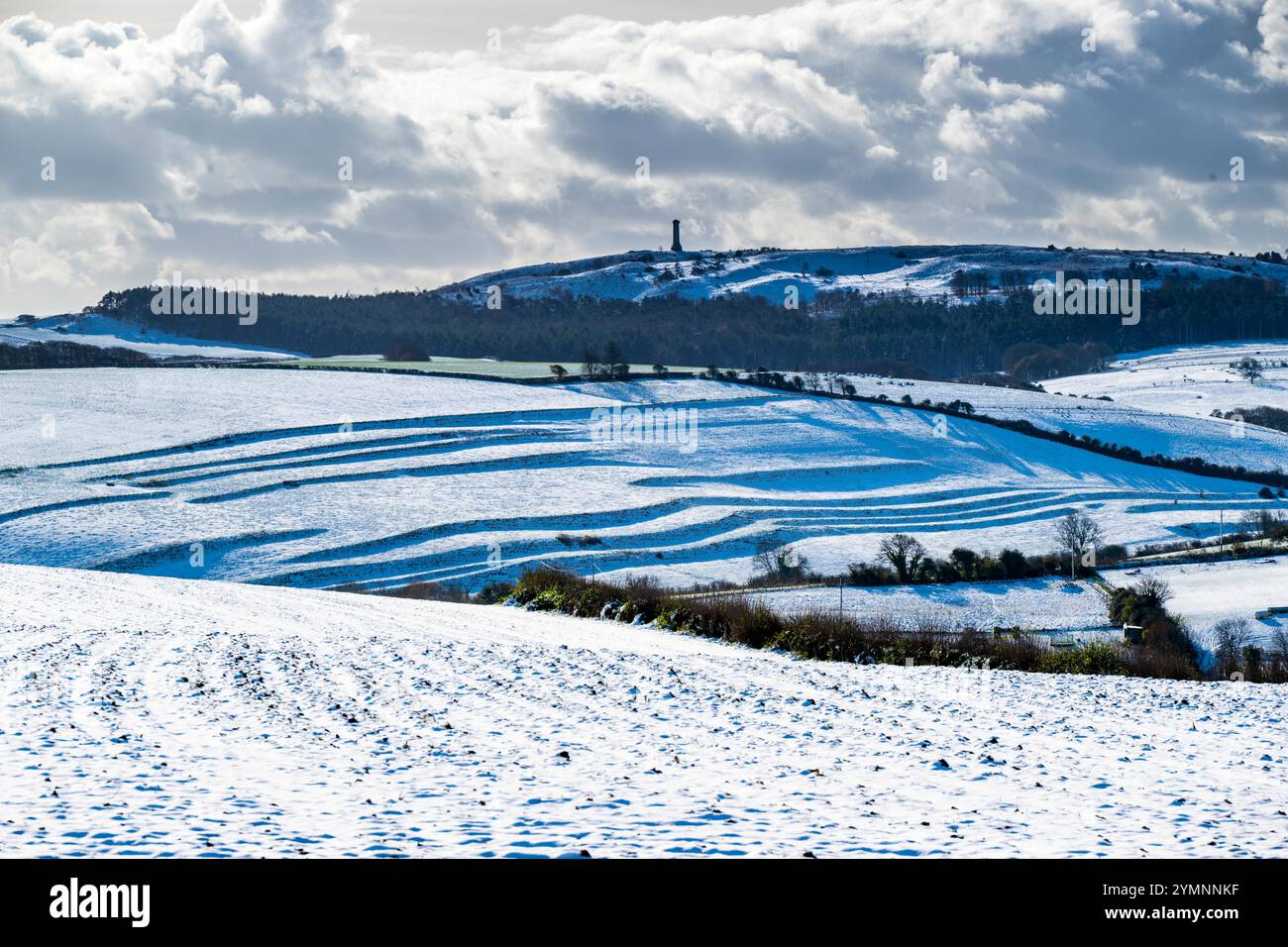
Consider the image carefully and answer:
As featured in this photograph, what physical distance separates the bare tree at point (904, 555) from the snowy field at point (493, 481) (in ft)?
8.41

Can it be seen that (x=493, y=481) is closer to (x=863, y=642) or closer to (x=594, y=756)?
(x=863, y=642)

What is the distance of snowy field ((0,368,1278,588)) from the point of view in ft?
235

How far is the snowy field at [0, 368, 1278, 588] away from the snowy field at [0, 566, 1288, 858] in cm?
4471

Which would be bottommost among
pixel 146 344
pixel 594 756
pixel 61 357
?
pixel 594 756

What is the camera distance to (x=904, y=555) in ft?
234

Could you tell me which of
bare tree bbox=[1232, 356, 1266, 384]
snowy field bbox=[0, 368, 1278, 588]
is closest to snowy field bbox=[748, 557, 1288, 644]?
snowy field bbox=[0, 368, 1278, 588]

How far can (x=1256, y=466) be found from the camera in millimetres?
116750

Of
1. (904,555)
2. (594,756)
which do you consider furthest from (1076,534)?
(594,756)

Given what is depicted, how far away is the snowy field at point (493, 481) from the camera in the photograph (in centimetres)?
7162

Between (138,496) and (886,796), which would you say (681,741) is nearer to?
(886,796)

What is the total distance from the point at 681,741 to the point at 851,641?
49.9 feet

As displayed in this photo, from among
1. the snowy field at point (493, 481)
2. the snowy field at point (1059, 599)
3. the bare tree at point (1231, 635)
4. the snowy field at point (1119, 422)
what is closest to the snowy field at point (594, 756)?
the bare tree at point (1231, 635)

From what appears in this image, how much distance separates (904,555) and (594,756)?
58236mm

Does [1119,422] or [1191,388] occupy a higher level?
[1191,388]
